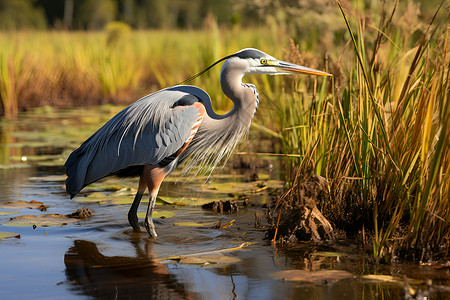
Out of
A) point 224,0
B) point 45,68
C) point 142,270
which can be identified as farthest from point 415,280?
point 224,0

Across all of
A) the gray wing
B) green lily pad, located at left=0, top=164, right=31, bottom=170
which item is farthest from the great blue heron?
green lily pad, located at left=0, top=164, right=31, bottom=170

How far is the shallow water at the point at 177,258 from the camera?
3.36 m

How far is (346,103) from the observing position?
15.6 ft

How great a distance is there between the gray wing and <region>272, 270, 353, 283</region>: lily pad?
1438mm

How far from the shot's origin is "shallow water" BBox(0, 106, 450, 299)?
11.0 feet

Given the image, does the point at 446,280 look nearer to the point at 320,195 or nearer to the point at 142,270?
the point at 320,195

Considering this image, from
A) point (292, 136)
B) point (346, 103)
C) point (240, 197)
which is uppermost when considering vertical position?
point (346, 103)

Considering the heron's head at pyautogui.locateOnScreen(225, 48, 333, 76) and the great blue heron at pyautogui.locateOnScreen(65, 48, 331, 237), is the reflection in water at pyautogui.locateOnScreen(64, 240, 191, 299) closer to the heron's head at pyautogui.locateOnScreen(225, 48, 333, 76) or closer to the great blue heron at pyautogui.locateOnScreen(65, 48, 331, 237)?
the great blue heron at pyautogui.locateOnScreen(65, 48, 331, 237)

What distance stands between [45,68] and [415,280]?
11505 mm

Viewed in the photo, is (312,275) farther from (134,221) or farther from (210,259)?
(134,221)

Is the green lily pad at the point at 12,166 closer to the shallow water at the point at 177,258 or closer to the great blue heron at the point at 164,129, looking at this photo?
the shallow water at the point at 177,258

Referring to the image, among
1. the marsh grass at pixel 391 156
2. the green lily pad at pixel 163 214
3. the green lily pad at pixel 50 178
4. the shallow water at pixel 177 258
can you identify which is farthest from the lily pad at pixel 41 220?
the marsh grass at pixel 391 156

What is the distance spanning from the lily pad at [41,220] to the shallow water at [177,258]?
3 cm

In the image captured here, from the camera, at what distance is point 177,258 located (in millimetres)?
3980
